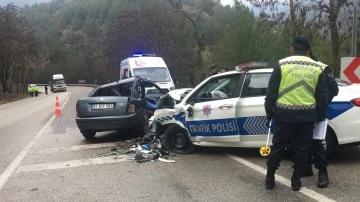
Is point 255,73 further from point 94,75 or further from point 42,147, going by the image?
point 94,75

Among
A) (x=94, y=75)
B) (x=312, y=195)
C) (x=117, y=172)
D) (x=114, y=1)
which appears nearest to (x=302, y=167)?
(x=312, y=195)

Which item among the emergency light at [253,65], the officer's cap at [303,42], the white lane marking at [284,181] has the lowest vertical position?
the white lane marking at [284,181]

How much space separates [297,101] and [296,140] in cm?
52

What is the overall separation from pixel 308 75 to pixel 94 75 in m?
94.5

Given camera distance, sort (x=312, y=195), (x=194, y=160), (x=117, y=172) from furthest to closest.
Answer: (x=194, y=160) → (x=117, y=172) → (x=312, y=195)

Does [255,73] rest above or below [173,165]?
above

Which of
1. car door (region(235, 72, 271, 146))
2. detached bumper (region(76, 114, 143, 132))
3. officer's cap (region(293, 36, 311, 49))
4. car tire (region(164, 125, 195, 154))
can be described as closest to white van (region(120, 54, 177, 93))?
detached bumper (region(76, 114, 143, 132))

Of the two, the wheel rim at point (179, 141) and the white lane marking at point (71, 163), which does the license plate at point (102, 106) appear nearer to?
the white lane marking at point (71, 163)

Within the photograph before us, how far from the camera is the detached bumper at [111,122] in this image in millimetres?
8680

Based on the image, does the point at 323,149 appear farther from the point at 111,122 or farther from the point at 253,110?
the point at 111,122

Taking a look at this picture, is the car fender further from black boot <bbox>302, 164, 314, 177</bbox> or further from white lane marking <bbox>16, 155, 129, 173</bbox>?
black boot <bbox>302, 164, 314, 177</bbox>

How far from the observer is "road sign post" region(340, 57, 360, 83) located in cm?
852

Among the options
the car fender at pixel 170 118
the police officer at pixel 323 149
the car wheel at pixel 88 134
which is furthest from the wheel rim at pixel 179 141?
the car wheel at pixel 88 134

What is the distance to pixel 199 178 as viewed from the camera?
5.59 m
